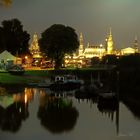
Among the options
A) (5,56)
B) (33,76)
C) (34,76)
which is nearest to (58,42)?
(5,56)

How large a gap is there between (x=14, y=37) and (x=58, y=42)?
806 centimetres

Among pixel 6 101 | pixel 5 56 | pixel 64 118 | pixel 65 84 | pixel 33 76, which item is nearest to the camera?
pixel 64 118

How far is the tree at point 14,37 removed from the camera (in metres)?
96.2

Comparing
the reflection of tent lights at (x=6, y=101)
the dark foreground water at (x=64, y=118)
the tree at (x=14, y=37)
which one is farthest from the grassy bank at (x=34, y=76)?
the reflection of tent lights at (x=6, y=101)

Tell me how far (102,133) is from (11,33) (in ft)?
214

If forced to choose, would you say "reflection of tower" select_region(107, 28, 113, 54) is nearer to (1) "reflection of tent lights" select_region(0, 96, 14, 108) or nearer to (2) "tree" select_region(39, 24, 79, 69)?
(2) "tree" select_region(39, 24, 79, 69)

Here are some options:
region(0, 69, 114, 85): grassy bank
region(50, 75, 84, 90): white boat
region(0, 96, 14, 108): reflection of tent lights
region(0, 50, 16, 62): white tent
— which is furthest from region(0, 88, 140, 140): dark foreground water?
region(0, 50, 16, 62): white tent

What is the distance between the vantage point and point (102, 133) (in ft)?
113

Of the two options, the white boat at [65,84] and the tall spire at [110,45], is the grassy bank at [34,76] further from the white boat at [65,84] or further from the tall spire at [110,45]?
the tall spire at [110,45]

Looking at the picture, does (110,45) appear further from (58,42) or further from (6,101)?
(6,101)

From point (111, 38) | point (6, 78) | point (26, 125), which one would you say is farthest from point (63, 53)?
point (111, 38)

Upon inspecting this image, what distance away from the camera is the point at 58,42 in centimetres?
9519

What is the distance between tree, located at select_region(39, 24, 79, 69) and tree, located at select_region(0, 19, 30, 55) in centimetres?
339

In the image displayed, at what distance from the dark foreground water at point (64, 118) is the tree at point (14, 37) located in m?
38.0
